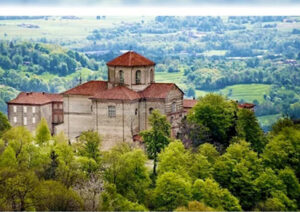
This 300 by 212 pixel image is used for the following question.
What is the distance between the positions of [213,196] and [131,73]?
17.8m

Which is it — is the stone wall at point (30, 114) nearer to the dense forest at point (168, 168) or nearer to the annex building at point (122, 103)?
the annex building at point (122, 103)

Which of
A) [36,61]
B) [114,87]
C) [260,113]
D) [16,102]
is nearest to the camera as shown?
[114,87]

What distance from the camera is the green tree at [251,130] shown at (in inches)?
2440

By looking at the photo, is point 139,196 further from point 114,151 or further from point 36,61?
point 36,61

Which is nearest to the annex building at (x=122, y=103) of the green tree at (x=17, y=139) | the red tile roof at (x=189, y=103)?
the red tile roof at (x=189, y=103)

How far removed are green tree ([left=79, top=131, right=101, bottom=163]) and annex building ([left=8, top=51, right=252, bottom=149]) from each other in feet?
15.5

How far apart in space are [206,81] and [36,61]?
128ft

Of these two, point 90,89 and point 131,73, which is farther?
point 90,89

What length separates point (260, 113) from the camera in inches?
6437

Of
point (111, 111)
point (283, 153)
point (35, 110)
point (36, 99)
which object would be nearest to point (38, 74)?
point (36, 99)

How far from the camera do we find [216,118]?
6259cm

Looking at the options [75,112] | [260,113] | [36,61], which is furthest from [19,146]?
[36,61]

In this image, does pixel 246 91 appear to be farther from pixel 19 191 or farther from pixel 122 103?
pixel 19 191

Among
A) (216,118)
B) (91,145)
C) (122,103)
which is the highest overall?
(122,103)
